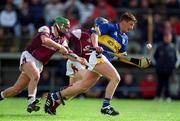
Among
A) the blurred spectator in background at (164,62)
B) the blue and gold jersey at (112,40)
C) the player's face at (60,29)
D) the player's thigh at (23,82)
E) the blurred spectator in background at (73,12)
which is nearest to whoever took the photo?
the blue and gold jersey at (112,40)

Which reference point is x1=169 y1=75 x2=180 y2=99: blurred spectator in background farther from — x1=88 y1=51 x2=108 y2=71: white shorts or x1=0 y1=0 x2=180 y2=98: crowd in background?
x1=88 y1=51 x2=108 y2=71: white shorts

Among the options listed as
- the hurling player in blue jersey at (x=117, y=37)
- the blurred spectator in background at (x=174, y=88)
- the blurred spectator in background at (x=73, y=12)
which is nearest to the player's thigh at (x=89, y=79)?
the hurling player in blue jersey at (x=117, y=37)

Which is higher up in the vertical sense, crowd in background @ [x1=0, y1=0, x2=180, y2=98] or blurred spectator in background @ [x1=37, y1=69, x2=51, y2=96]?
crowd in background @ [x1=0, y1=0, x2=180, y2=98]

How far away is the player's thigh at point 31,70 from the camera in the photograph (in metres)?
15.5

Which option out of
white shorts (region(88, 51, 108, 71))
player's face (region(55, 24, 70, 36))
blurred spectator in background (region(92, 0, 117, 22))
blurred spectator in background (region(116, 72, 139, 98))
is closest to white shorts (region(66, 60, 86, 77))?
player's face (region(55, 24, 70, 36))

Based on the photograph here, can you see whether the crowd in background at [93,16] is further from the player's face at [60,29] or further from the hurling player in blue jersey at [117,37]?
the hurling player in blue jersey at [117,37]

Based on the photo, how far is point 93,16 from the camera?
25.1 m

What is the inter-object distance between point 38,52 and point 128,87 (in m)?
10.2

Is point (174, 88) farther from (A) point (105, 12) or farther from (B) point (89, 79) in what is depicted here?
(B) point (89, 79)

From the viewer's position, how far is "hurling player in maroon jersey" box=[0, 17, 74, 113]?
A: 49.6 feet

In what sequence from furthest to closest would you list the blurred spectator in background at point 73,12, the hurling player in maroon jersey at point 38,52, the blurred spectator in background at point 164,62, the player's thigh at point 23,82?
the blurred spectator in background at point 73,12 → the blurred spectator in background at point 164,62 → the player's thigh at point 23,82 → the hurling player in maroon jersey at point 38,52

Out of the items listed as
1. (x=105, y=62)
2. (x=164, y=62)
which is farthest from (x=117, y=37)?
(x=164, y=62)

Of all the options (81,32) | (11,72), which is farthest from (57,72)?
(81,32)

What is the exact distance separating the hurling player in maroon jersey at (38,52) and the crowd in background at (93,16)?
9484 mm
